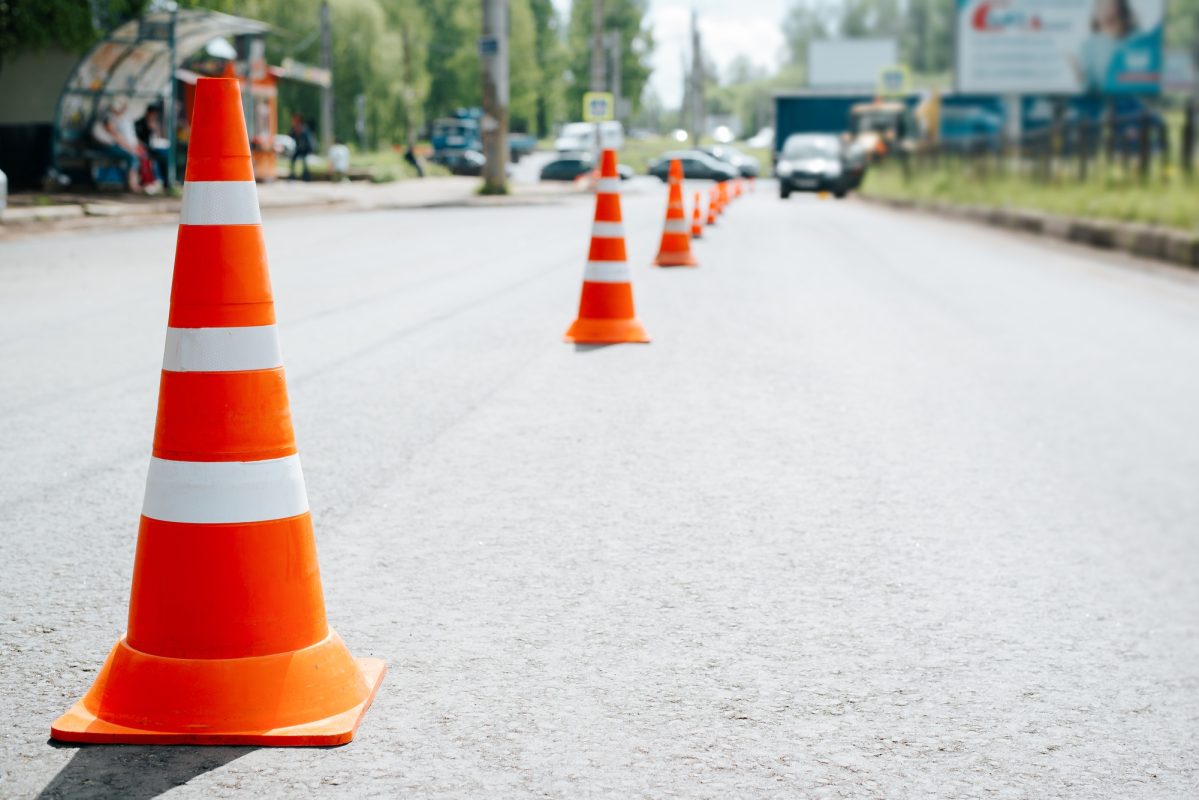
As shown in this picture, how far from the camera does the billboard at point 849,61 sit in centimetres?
7669

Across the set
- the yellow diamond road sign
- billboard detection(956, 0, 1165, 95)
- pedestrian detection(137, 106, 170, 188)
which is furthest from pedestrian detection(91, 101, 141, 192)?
billboard detection(956, 0, 1165, 95)

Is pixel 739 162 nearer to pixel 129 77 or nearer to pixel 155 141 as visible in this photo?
pixel 155 141

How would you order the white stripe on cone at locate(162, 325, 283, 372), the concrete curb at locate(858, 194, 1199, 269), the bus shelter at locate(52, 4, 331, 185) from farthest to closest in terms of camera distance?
the bus shelter at locate(52, 4, 331, 185) < the concrete curb at locate(858, 194, 1199, 269) < the white stripe on cone at locate(162, 325, 283, 372)

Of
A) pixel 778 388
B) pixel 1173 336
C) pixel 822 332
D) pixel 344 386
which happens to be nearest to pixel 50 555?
pixel 344 386

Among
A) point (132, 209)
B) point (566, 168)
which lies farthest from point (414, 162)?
point (132, 209)

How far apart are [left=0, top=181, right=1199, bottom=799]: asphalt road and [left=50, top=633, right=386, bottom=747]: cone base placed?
47 millimetres

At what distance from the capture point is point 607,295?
27.7 feet

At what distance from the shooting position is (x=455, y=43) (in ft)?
362

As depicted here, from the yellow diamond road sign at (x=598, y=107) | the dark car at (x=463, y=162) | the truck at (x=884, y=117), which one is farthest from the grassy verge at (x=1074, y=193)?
the dark car at (x=463, y=162)

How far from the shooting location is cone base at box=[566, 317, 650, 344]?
8359 millimetres

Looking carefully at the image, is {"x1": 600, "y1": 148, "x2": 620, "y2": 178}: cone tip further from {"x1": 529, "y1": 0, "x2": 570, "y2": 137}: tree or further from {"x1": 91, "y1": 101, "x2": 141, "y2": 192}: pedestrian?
{"x1": 529, "y1": 0, "x2": 570, "y2": 137}: tree

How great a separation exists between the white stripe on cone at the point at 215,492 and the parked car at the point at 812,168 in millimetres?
37808

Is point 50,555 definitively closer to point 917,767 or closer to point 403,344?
point 917,767

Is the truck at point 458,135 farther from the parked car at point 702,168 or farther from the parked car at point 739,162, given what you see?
the parked car at point 739,162
